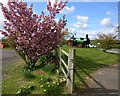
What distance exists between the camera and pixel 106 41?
2377cm

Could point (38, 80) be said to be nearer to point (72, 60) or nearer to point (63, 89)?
point (63, 89)

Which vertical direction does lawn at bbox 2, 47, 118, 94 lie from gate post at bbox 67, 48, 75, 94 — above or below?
below

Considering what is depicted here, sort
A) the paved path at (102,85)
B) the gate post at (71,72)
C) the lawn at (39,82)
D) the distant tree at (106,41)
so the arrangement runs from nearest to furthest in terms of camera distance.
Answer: the gate post at (71,72), the paved path at (102,85), the lawn at (39,82), the distant tree at (106,41)

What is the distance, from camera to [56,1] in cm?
1186

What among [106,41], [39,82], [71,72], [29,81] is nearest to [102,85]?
[71,72]

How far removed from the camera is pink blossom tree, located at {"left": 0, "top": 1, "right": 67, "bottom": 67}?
11.2 meters

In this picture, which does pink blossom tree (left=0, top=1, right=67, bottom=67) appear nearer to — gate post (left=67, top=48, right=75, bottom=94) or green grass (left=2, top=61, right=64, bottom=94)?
green grass (left=2, top=61, right=64, bottom=94)

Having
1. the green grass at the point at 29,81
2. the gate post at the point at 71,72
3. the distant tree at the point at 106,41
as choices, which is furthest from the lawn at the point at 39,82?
the distant tree at the point at 106,41

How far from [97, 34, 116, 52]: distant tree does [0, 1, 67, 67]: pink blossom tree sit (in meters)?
12.8

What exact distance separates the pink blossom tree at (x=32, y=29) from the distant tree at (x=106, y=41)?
12814mm

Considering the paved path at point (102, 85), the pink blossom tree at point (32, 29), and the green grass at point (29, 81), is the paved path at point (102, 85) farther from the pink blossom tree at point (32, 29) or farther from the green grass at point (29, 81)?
the pink blossom tree at point (32, 29)

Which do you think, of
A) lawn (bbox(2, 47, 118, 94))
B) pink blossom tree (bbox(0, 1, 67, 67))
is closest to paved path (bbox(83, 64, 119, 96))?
lawn (bbox(2, 47, 118, 94))

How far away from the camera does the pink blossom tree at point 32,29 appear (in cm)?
1123

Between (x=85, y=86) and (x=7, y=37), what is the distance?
5172 mm
